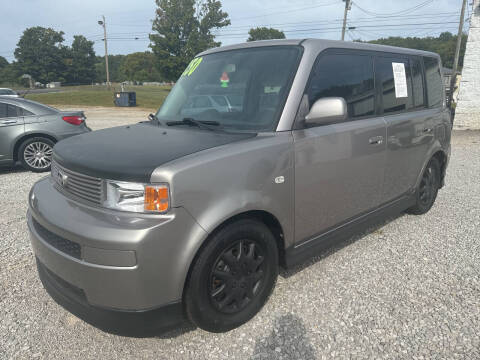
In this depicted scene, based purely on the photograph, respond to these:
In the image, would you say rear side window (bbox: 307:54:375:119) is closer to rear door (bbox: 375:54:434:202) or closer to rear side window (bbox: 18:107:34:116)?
rear door (bbox: 375:54:434:202)

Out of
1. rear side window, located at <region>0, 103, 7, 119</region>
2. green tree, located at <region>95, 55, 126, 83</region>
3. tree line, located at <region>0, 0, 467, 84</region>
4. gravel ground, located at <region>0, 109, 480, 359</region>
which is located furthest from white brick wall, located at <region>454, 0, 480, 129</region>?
green tree, located at <region>95, 55, 126, 83</region>

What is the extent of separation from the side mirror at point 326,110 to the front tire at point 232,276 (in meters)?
0.89

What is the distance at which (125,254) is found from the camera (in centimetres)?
194

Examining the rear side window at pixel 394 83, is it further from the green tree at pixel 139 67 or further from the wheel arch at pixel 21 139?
the green tree at pixel 139 67

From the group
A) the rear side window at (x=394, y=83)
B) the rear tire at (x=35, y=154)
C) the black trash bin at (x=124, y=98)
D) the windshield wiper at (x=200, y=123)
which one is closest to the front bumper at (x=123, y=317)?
the windshield wiper at (x=200, y=123)

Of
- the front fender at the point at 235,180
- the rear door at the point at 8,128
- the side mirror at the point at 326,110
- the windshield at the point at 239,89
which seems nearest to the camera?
the front fender at the point at 235,180

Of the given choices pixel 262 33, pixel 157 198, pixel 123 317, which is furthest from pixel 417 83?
pixel 262 33

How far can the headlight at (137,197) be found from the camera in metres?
2.01

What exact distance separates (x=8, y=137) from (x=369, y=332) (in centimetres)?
722

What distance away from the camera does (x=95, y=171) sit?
2.16 metres

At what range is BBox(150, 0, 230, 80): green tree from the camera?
4828 centimetres

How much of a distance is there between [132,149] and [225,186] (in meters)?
0.69

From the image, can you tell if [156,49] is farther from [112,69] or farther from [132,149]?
[112,69]

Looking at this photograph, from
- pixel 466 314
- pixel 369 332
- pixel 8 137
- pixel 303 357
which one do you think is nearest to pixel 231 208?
pixel 303 357
